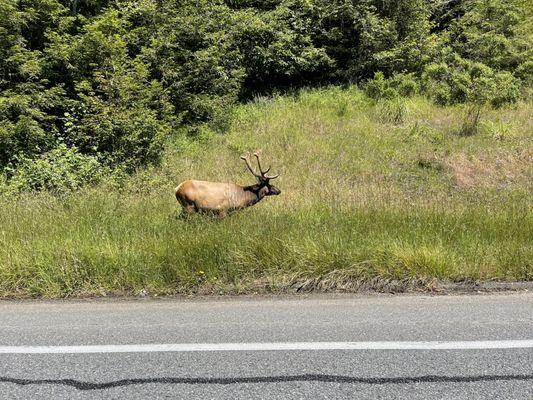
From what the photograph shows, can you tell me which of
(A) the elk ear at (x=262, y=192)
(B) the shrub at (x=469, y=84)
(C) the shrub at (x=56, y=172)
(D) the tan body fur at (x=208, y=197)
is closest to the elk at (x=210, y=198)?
(D) the tan body fur at (x=208, y=197)

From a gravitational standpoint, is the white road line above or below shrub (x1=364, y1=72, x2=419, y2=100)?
below

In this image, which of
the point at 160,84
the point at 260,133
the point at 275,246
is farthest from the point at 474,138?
the point at 275,246

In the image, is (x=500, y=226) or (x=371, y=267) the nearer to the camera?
(x=371, y=267)

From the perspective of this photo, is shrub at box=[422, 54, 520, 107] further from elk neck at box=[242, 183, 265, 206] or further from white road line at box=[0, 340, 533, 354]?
white road line at box=[0, 340, 533, 354]

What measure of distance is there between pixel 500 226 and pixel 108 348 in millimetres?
5468

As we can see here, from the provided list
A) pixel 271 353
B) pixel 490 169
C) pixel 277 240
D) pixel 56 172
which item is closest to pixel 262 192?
pixel 277 240

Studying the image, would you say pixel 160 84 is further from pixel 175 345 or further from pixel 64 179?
pixel 175 345

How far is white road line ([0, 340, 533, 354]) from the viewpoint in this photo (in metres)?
4.09

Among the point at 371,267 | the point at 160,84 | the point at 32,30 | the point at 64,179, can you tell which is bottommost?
the point at 64,179

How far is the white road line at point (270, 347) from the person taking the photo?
4090 mm

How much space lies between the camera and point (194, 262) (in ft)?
19.8

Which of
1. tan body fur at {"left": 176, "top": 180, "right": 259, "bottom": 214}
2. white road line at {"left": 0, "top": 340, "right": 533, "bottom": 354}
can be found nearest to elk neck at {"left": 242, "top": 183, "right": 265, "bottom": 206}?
tan body fur at {"left": 176, "top": 180, "right": 259, "bottom": 214}

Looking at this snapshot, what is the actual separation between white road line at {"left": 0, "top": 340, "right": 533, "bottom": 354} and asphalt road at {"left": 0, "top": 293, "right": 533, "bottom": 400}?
0.13ft

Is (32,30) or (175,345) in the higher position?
(32,30)
